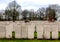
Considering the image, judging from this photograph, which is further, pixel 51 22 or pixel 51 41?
pixel 51 22

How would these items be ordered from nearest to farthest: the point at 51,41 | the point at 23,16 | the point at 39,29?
1. the point at 51,41
2. the point at 39,29
3. the point at 23,16

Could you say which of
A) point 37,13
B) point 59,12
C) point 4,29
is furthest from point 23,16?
point 4,29

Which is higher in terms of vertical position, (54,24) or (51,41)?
(54,24)

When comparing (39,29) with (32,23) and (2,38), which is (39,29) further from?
(2,38)

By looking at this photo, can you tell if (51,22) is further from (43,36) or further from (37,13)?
(37,13)

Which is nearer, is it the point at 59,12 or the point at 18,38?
the point at 18,38

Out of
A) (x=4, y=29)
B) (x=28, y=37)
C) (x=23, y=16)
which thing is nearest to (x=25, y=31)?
(x=28, y=37)

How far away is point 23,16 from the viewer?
43.7 meters

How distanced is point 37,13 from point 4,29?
3472 centimetres

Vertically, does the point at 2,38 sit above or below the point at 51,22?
below

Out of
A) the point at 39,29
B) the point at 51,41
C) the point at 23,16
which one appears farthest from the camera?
the point at 23,16

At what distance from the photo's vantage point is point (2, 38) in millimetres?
9828

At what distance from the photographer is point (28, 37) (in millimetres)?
9875

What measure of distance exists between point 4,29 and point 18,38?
32.5 inches
